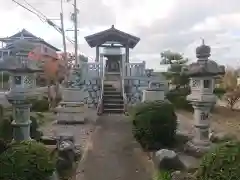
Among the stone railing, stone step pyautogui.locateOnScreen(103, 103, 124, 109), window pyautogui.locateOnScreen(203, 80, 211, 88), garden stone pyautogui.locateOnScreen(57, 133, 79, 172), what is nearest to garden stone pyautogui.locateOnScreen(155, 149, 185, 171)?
garden stone pyautogui.locateOnScreen(57, 133, 79, 172)

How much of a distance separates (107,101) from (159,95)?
248 inches

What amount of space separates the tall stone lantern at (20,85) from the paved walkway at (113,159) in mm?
1664

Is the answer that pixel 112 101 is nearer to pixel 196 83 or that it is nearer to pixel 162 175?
pixel 196 83

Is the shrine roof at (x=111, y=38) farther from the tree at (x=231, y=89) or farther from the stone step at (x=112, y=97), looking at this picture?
the tree at (x=231, y=89)

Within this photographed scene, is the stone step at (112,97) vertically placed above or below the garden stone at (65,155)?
above

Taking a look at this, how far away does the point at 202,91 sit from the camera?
959cm

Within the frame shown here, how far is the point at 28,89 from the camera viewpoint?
839cm

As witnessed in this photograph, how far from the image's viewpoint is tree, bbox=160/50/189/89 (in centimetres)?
2492

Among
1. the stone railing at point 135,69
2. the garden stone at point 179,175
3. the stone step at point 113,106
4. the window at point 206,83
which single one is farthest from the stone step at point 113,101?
the garden stone at point 179,175

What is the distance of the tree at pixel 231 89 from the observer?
915 inches

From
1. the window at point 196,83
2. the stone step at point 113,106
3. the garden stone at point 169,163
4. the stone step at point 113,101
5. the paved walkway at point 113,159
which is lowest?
the paved walkway at point 113,159

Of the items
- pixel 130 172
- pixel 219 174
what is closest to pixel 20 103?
pixel 130 172

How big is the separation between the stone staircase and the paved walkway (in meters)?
5.44

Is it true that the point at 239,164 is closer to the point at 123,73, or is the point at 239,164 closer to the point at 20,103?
the point at 20,103
